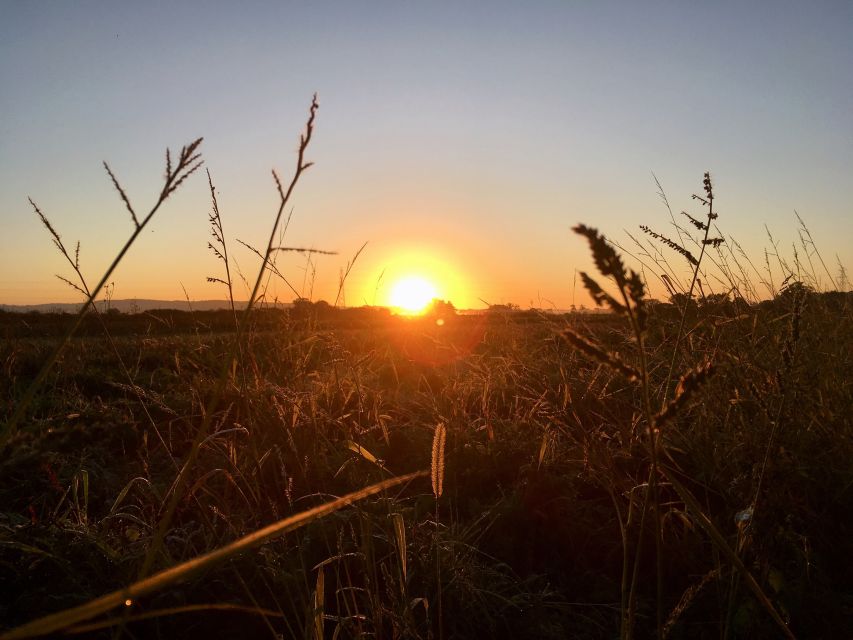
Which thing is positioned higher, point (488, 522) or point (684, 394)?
point (684, 394)

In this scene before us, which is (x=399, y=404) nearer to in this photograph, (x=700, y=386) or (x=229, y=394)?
(x=229, y=394)

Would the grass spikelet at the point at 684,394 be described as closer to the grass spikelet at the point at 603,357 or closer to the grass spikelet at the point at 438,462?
the grass spikelet at the point at 603,357

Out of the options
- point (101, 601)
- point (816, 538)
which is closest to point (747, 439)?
point (816, 538)

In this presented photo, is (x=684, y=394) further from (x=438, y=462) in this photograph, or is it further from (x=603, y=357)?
(x=438, y=462)

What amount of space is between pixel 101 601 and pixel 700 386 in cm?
62

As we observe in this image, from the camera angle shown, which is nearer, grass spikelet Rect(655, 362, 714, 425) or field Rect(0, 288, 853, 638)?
grass spikelet Rect(655, 362, 714, 425)

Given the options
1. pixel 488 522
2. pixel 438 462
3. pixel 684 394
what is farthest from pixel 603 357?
pixel 488 522

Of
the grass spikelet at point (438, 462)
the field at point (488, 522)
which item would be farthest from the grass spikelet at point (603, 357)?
the grass spikelet at point (438, 462)

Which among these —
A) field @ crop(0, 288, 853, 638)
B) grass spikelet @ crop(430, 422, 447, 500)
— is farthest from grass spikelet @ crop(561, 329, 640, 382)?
grass spikelet @ crop(430, 422, 447, 500)

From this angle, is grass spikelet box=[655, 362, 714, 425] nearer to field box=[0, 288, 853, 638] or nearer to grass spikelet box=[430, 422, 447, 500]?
field box=[0, 288, 853, 638]

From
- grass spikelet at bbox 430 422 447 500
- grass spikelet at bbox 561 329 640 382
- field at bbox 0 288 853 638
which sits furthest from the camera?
field at bbox 0 288 853 638

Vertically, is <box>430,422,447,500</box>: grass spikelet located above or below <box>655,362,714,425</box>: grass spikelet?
below

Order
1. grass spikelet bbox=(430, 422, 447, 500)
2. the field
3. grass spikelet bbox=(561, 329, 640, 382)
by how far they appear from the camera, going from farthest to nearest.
A: the field, grass spikelet bbox=(430, 422, 447, 500), grass spikelet bbox=(561, 329, 640, 382)

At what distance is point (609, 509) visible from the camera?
103 inches
